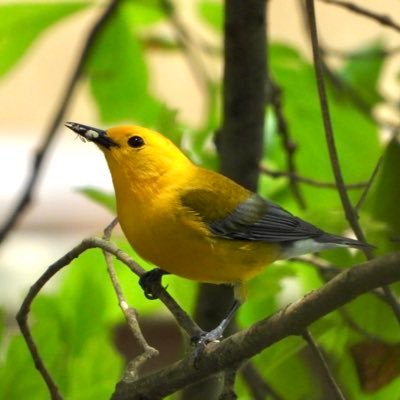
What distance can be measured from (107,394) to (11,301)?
2.64 meters

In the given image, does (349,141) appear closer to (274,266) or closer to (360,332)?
(274,266)

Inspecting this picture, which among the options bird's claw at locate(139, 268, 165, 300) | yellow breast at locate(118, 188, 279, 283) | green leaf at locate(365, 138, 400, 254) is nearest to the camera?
green leaf at locate(365, 138, 400, 254)

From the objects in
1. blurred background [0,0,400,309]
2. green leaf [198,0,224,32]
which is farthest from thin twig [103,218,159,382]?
blurred background [0,0,400,309]

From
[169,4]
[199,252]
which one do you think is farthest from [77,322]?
[169,4]

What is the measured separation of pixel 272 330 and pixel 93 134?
0.77 meters

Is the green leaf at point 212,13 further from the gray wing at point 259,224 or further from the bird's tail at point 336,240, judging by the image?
the bird's tail at point 336,240

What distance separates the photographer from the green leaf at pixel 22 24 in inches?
78.8

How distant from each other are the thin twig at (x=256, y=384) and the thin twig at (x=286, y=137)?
1.20ft

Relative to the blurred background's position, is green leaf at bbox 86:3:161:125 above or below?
above

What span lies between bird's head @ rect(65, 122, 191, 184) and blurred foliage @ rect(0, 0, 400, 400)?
0.15ft

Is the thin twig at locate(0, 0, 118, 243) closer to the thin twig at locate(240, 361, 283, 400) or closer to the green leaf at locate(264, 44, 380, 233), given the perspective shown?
the green leaf at locate(264, 44, 380, 233)

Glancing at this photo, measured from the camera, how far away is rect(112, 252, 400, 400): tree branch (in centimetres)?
98

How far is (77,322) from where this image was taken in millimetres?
1661

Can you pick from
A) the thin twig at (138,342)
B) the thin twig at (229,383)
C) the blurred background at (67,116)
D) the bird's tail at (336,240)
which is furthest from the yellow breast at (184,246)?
the blurred background at (67,116)
